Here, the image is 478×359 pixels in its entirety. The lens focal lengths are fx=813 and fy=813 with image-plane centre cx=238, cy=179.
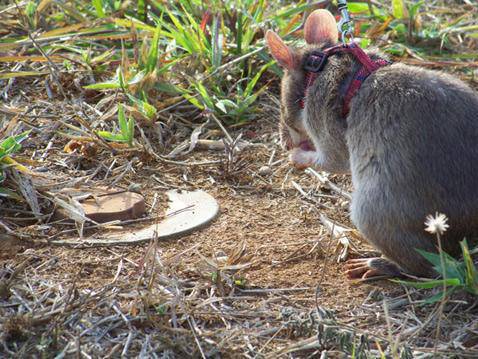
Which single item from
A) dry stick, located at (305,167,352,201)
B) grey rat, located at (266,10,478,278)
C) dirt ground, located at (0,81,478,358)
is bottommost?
dry stick, located at (305,167,352,201)

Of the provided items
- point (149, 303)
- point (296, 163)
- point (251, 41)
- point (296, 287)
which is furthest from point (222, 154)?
point (149, 303)

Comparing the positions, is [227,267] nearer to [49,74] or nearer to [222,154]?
[222,154]

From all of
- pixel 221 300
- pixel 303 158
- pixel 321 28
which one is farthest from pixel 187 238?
pixel 321 28

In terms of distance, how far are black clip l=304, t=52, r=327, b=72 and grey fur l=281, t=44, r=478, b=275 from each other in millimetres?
466

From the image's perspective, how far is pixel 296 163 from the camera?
16.6 ft

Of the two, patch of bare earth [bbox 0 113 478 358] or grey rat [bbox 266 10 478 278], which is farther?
grey rat [bbox 266 10 478 278]

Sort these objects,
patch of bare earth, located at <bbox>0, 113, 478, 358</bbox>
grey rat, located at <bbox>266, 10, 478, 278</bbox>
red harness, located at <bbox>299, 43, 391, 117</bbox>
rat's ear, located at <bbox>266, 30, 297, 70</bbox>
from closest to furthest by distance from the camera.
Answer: patch of bare earth, located at <bbox>0, 113, 478, 358</bbox> < grey rat, located at <bbox>266, 10, 478, 278</bbox> < red harness, located at <bbox>299, 43, 391, 117</bbox> < rat's ear, located at <bbox>266, 30, 297, 70</bbox>

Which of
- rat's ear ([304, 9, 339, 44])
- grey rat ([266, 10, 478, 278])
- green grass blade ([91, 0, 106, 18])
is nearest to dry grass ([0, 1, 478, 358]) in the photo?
green grass blade ([91, 0, 106, 18])

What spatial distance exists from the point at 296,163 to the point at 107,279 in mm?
1565

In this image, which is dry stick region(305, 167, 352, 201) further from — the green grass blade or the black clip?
the green grass blade

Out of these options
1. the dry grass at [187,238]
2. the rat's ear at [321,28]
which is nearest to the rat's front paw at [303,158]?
the dry grass at [187,238]

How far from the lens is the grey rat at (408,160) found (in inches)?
154

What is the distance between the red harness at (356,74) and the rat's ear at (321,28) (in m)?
0.25

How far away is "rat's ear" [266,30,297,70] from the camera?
16.2ft
